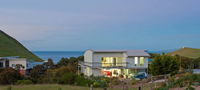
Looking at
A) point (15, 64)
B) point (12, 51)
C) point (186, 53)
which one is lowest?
point (15, 64)

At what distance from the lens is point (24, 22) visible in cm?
4459

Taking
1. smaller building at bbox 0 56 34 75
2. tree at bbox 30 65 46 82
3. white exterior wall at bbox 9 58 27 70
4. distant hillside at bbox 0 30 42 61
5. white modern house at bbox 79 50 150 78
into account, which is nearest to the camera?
white modern house at bbox 79 50 150 78

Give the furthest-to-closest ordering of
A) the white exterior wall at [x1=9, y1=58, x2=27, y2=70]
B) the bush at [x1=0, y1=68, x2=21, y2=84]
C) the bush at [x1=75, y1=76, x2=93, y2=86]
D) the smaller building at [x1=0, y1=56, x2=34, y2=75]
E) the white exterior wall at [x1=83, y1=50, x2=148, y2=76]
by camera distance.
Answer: the white exterior wall at [x1=9, y1=58, x2=27, y2=70] < the smaller building at [x1=0, y1=56, x2=34, y2=75] < the white exterior wall at [x1=83, y1=50, x2=148, y2=76] < the bush at [x1=0, y1=68, x2=21, y2=84] < the bush at [x1=75, y1=76, x2=93, y2=86]

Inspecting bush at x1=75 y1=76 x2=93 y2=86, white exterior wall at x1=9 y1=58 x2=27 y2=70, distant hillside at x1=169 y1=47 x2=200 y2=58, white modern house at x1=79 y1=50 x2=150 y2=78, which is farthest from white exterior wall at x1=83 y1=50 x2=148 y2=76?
distant hillside at x1=169 y1=47 x2=200 y2=58

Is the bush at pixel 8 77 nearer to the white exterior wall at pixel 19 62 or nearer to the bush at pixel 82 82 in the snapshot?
the bush at pixel 82 82

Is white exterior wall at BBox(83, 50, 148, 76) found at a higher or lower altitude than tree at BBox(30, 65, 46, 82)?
higher

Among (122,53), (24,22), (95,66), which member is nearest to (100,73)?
(95,66)

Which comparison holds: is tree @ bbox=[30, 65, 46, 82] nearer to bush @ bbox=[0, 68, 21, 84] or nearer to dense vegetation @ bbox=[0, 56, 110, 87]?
dense vegetation @ bbox=[0, 56, 110, 87]

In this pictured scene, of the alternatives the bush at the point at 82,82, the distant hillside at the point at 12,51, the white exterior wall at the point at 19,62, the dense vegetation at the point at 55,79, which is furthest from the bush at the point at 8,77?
the distant hillside at the point at 12,51

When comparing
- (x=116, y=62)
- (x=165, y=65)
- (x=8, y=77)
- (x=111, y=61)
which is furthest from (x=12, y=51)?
(x=165, y=65)

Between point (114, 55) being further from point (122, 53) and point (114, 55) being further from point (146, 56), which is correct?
point (146, 56)

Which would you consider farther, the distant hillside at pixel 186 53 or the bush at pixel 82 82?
the distant hillside at pixel 186 53

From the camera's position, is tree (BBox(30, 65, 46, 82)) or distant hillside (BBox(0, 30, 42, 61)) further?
distant hillside (BBox(0, 30, 42, 61))

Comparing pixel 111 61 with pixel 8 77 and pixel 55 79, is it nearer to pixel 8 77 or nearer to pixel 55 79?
pixel 55 79
